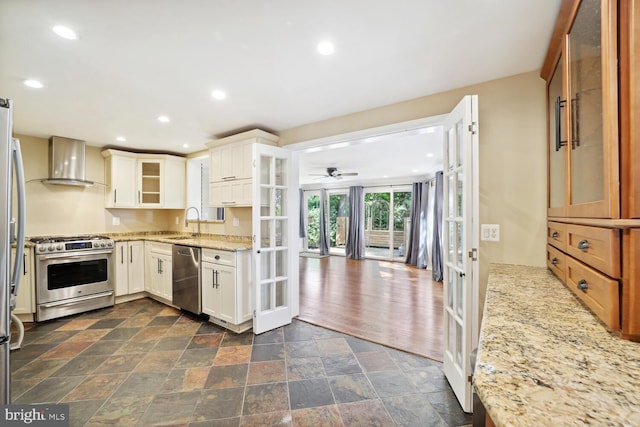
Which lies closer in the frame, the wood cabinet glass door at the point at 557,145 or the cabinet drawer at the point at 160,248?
the wood cabinet glass door at the point at 557,145

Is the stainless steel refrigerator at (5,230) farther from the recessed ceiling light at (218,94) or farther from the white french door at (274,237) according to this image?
the white french door at (274,237)

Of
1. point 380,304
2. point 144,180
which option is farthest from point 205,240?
point 380,304

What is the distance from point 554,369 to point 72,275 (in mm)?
4552

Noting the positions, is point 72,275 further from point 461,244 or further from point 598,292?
point 598,292

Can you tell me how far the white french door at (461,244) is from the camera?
5.48ft

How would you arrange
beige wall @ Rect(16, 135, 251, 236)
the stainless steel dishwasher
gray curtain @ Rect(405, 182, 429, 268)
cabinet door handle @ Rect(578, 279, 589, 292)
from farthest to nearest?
gray curtain @ Rect(405, 182, 429, 268)
beige wall @ Rect(16, 135, 251, 236)
the stainless steel dishwasher
cabinet door handle @ Rect(578, 279, 589, 292)

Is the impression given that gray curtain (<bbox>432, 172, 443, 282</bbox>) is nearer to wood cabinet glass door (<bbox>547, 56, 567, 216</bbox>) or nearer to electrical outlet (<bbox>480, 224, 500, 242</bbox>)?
electrical outlet (<bbox>480, 224, 500, 242</bbox>)

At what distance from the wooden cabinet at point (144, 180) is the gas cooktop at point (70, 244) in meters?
0.69

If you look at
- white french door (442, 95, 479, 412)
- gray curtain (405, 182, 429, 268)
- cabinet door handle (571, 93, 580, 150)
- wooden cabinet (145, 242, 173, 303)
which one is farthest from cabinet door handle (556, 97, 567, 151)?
gray curtain (405, 182, 429, 268)

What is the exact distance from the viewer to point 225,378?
6.76 ft

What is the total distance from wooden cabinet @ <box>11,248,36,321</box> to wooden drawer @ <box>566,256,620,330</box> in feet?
15.6

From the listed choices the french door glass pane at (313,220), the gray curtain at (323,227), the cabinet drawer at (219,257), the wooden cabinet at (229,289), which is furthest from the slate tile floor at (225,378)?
the french door glass pane at (313,220)

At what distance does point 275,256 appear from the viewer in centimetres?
307

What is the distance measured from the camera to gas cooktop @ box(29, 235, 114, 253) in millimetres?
3090
